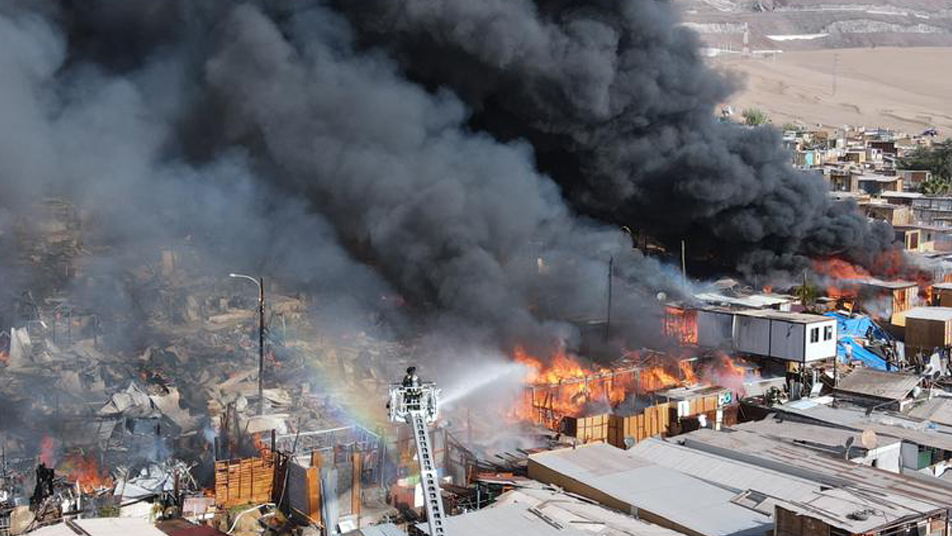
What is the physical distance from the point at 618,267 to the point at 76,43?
68.5ft

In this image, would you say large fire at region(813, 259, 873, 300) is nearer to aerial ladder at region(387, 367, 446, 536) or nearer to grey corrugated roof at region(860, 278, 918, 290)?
grey corrugated roof at region(860, 278, 918, 290)

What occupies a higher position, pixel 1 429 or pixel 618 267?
pixel 618 267

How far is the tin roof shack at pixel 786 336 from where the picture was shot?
23.4m

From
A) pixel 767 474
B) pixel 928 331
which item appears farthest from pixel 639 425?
pixel 928 331

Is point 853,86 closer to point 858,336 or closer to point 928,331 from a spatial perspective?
point 858,336

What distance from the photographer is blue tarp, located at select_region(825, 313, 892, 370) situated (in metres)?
25.6

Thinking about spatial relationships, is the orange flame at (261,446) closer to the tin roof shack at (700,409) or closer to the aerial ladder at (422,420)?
the aerial ladder at (422,420)

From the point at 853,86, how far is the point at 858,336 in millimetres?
104728

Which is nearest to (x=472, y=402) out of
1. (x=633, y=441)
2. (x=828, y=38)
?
(x=633, y=441)

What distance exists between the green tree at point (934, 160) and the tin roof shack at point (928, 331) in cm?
3518

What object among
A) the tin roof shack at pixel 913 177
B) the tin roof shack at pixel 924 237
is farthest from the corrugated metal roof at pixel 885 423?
the tin roof shack at pixel 913 177

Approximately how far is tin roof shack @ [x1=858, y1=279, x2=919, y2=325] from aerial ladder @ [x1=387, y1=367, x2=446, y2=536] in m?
22.3

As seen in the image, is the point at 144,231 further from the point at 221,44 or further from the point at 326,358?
the point at 326,358

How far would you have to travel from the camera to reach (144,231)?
33344mm
